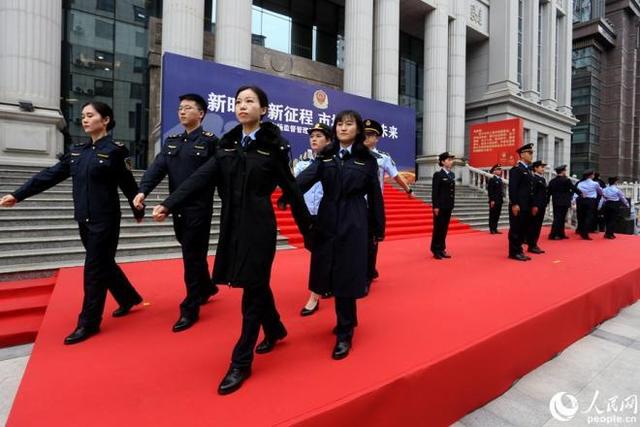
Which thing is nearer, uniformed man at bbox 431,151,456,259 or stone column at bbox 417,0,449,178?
uniformed man at bbox 431,151,456,259

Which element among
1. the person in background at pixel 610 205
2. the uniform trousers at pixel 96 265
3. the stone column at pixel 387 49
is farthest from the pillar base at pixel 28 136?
the person in background at pixel 610 205

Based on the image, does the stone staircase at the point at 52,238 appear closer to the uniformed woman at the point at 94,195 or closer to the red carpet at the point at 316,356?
the red carpet at the point at 316,356

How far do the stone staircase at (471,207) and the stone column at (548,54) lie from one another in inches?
485

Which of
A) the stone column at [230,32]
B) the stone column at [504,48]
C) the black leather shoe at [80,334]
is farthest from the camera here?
the stone column at [504,48]

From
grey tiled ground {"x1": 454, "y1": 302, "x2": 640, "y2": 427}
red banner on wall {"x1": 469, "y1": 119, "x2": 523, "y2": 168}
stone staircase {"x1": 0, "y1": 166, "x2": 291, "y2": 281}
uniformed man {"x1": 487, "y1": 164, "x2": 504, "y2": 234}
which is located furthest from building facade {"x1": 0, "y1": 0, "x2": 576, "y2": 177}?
grey tiled ground {"x1": 454, "y1": 302, "x2": 640, "y2": 427}

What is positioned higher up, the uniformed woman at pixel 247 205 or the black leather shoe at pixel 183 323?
the uniformed woman at pixel 247 205

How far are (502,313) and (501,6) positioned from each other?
23.4 m

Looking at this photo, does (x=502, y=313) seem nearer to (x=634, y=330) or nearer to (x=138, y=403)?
Answer: (x=634, y=330)

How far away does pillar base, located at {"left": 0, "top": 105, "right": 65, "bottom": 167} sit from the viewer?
8.61 m

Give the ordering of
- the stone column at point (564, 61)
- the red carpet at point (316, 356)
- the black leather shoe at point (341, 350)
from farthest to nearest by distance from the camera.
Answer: the stone column at point (564, 61)
the black leather shoe at point (341, 350)
the red carpet at point (316, 356)

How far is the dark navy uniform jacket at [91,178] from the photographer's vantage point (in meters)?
2.90
